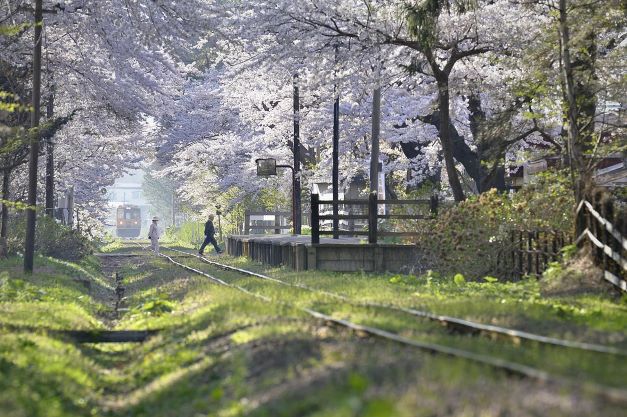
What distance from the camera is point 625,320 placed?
13.7 m

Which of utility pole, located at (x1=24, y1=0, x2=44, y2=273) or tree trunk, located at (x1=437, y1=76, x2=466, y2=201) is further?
tree trunk, located at (x1=437, y1=76, x2=466, y2=201)

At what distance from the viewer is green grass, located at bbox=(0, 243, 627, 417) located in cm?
754

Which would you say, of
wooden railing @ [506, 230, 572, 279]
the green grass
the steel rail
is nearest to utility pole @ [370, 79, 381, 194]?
wooden railing @ [506, 230, 572, 279]

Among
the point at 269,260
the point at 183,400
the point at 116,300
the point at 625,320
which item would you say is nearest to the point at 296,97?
the point at 269,260

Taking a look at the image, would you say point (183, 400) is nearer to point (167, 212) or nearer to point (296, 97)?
point (296, 97)

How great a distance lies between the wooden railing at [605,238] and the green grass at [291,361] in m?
0.69

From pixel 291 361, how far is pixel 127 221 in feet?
474

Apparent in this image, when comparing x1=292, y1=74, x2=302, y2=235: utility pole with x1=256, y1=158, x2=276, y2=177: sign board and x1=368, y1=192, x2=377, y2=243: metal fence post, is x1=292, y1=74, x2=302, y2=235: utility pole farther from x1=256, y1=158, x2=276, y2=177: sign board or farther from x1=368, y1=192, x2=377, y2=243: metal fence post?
x1=368, y1=192, x2=377, y2=243: metal fence post

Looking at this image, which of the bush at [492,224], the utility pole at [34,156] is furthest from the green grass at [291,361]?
the utility pole at [34,156]

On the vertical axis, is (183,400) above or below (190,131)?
below

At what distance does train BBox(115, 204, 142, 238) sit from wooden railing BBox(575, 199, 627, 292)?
13559 cm

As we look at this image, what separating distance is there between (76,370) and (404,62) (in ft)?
69.1

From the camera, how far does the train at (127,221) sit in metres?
152

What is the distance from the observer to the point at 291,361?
10016mm
